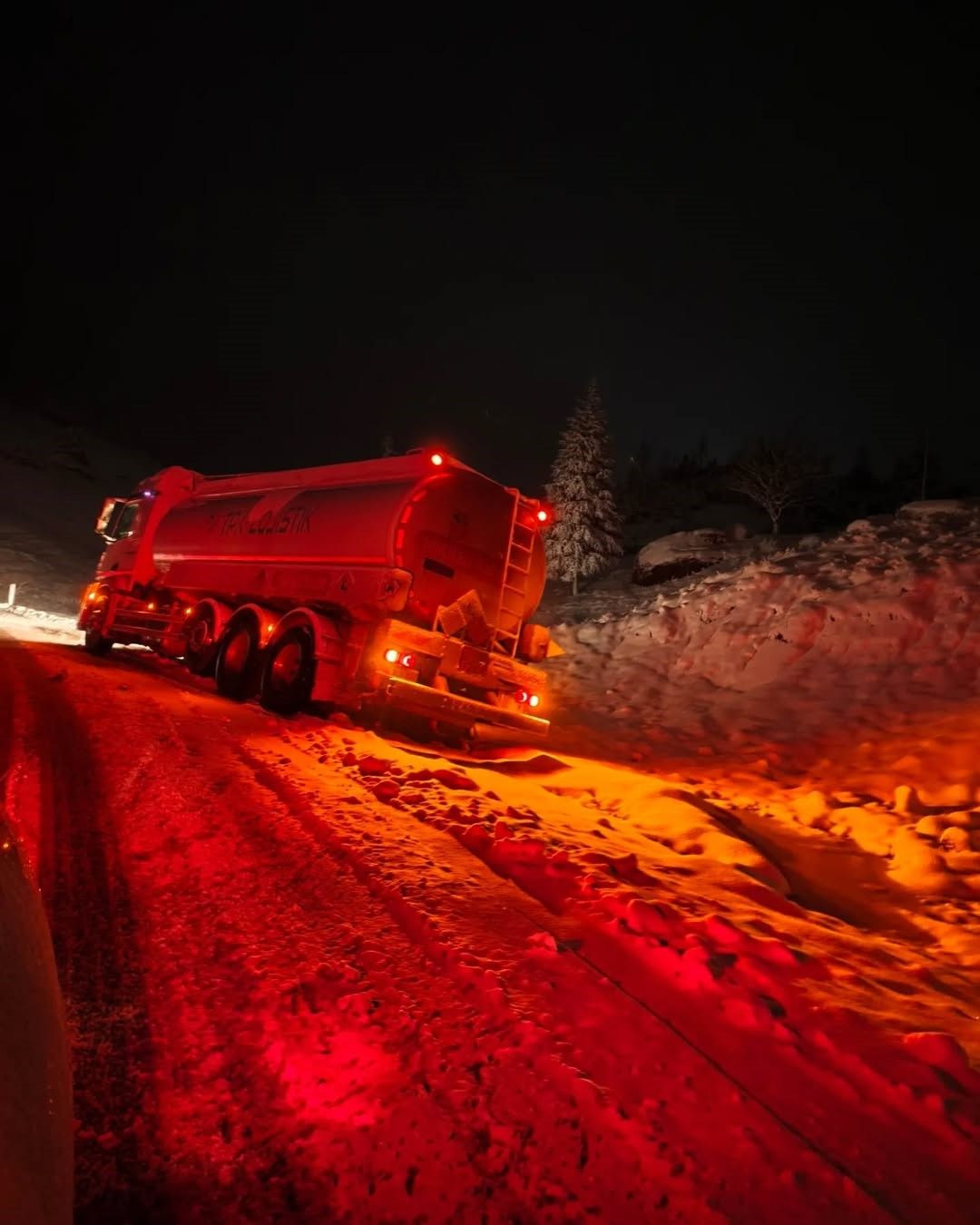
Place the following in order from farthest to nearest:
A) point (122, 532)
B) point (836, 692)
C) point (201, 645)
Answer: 1. point (122, 532)
2. point (201, 645)
3. point (836, 692)

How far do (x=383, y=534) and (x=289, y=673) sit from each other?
255 centimetres

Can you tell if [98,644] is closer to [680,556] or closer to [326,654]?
[326,654]

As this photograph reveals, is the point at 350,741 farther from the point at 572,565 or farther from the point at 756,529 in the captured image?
the point at 756,529

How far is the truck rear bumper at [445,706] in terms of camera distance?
8766 millimetres

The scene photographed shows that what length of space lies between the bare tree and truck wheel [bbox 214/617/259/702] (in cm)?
3267

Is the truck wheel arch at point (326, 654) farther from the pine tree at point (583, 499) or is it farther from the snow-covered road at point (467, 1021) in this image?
the pine tree at point (583, 499)

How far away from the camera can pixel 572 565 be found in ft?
129

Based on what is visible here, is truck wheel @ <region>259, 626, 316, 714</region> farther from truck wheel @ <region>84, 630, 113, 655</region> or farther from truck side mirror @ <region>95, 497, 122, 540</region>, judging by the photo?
truck side mirror @ <region>95, 497, 122, 540</region>

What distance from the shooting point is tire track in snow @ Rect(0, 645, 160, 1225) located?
78.5 inches

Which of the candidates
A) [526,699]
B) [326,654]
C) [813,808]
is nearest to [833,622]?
[813,808]

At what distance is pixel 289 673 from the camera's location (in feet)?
33.8

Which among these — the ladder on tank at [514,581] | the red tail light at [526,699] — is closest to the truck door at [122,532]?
the ladder on tank at [514,581]

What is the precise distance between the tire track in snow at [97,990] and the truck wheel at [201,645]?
6897 mm

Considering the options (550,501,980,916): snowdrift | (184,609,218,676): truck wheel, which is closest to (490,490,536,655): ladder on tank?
(550,501,980,916): snowdrift
